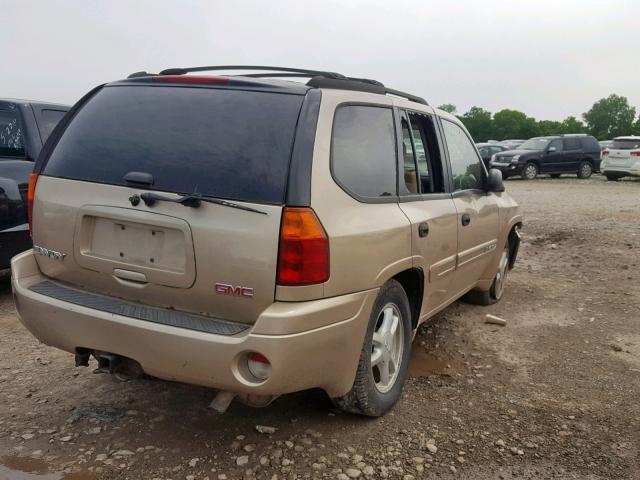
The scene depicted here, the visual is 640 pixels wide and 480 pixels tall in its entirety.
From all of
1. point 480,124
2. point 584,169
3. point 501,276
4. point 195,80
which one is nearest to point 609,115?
point 480,124

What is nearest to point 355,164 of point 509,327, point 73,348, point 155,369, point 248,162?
point 248,162

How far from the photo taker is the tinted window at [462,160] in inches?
166

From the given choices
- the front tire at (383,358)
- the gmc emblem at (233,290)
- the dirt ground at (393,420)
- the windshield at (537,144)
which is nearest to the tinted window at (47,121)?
the dirt ground at (393,420)

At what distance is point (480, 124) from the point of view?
75.4 m

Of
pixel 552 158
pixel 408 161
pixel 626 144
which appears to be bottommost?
pixel 552 158

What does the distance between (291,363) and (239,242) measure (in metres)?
0.55

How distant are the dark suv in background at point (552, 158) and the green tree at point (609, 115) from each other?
57.2m

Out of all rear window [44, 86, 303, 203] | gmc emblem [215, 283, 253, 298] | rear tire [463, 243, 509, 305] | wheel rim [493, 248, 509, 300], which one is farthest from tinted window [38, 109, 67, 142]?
wheel rim [493, 248, 509, 300]

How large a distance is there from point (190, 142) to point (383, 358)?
152 cm

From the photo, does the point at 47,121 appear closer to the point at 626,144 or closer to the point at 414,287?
the point at 414,287

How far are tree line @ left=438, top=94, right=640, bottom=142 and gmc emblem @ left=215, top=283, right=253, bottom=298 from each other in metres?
71.6

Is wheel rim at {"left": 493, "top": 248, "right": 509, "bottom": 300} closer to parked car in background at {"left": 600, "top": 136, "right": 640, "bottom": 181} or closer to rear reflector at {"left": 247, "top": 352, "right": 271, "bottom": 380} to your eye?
rear reflector at {"left": 247, "top": 352, "right": 271, "bottom": 380}

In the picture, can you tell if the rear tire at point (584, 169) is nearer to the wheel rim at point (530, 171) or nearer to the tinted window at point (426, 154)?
the wheel rim at point (530, 171)

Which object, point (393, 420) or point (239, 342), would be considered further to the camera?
point (393, 420)
